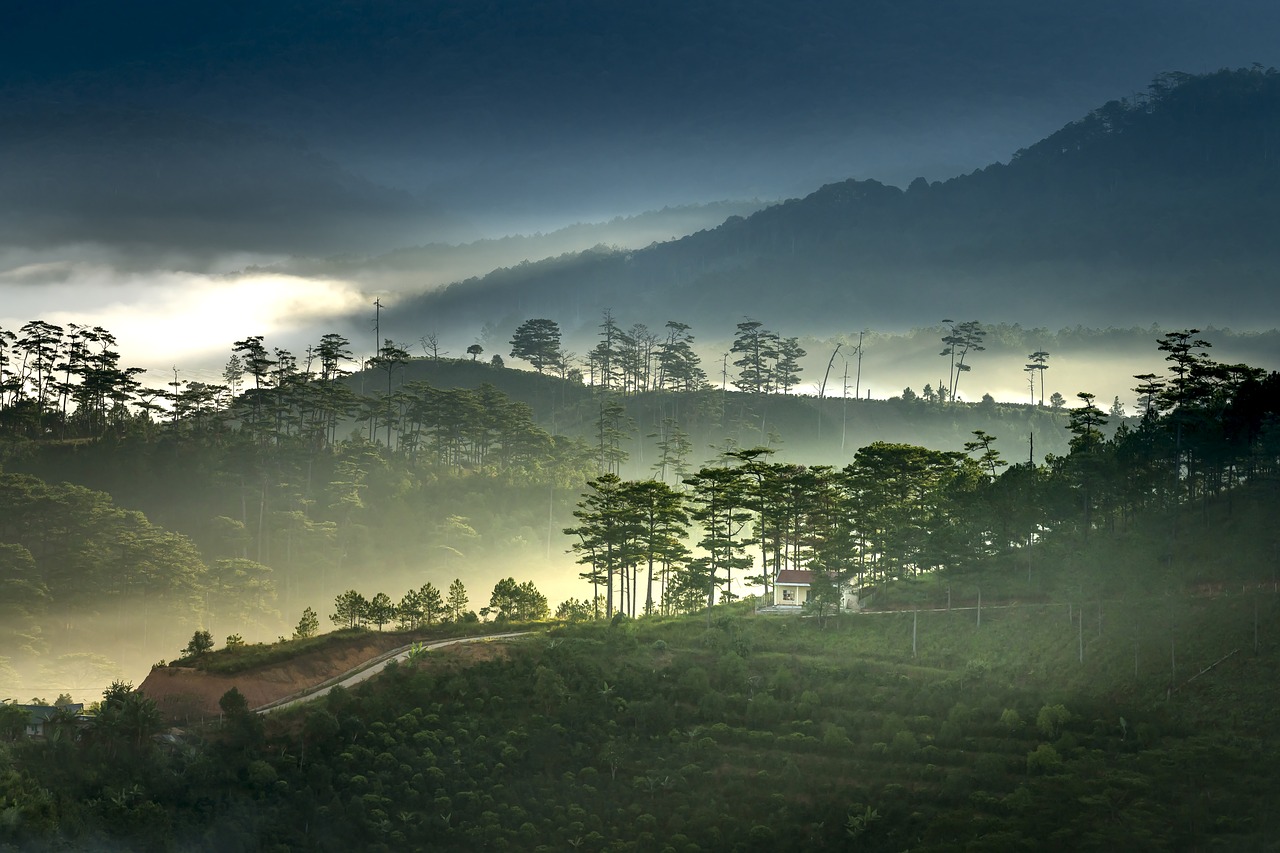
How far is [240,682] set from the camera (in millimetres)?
69500

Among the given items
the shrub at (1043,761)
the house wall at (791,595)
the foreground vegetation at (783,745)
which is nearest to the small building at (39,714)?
the foreground vegetation at (783,745)

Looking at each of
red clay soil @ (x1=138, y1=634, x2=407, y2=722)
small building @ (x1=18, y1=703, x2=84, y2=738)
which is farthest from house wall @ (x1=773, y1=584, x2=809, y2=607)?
small building @ (x1=18, y1=703, x2=84, y2=738)

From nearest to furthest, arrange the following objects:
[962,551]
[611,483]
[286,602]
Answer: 1. [962,551]
2. [611,483]
3. [286,602]

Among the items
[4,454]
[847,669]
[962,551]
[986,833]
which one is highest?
[4,454]

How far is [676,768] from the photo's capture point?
2479 inches

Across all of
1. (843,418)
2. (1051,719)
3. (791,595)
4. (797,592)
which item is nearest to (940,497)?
(797,592)

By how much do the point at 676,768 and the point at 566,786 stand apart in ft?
18.5

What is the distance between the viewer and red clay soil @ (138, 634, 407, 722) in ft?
220

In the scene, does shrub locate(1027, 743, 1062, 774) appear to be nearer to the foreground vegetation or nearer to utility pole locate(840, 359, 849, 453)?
the foreground vegetation

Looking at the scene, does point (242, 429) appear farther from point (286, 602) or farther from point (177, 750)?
point (177, 750)

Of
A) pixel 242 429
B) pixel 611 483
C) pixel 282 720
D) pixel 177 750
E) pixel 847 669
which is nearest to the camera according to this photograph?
pixel 177 750

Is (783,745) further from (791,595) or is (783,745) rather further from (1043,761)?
(791,595)

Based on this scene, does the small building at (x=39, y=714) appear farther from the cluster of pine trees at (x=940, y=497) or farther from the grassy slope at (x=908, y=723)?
the cluster of pine trees at (x=940, y=497)

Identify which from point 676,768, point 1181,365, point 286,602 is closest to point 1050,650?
point 676,768
